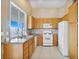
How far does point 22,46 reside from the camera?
4105mm

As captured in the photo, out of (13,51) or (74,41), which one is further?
(74,41)

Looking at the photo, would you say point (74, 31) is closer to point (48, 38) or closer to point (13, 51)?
point (13, 51)

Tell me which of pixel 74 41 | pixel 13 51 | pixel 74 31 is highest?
pixel 74 31

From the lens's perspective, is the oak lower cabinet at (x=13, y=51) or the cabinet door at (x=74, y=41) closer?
the oak lower cabinet at (x=13, y=51)

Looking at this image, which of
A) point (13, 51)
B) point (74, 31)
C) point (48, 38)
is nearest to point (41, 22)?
point (48, 38)

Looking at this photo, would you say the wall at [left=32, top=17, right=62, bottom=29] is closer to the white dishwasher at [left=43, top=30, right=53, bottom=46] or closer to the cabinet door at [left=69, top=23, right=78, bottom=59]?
the white dishwasher at [left=43, top=30, right=53, bottom=46]

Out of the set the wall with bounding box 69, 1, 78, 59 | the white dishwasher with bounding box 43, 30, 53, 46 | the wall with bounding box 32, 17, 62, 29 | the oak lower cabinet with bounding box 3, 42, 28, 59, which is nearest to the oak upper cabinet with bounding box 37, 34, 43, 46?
the white dishwasher with bounding box 43, 30, 53, 46

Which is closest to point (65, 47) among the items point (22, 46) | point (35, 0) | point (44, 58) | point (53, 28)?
point (44, 58)

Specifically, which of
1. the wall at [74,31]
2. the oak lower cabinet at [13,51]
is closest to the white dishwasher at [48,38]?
the wall at [74,31]

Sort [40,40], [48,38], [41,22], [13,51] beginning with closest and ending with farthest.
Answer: [13,51], [48,38], [40,40], [41,22]

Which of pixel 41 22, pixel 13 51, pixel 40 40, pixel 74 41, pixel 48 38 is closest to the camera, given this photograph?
pixel 13 51

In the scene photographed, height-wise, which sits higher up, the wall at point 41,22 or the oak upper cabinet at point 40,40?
the wall at point 41,22

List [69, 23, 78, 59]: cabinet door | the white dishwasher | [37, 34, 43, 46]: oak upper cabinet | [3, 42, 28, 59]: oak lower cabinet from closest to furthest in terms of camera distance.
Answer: [3, 42, 28, 59]: oak lower cabinet < [69, 23, 78, 59]: cabinet door < the white dishwasher < [37, 34, 43, 46]: oak upper cabinet

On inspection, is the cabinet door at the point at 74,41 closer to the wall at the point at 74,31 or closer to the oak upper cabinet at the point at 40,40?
the wall at the point at 74,31
